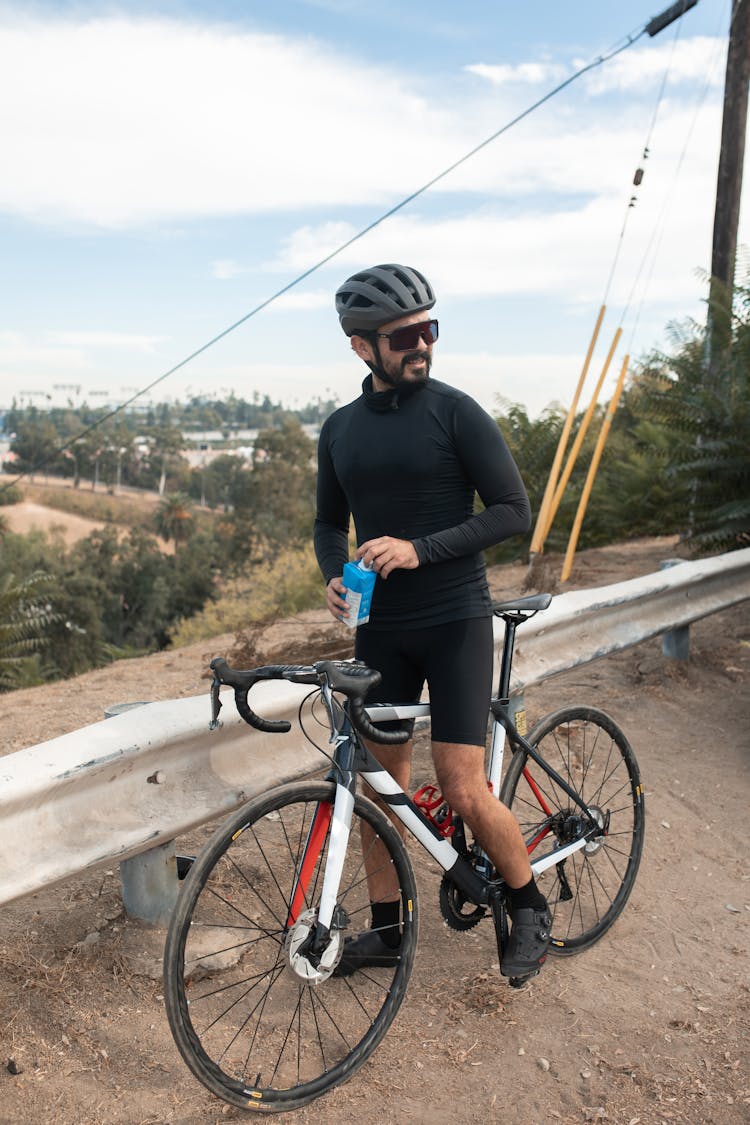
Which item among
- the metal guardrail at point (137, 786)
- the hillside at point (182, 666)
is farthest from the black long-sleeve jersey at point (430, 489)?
the hillside at point (182, 666)

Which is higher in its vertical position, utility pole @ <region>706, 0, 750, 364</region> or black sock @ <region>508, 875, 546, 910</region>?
utility pole @ <region>706, 0, 750, 364</region>

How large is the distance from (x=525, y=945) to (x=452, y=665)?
96 centimetres

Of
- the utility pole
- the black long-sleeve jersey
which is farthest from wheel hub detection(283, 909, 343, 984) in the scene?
the utility pole

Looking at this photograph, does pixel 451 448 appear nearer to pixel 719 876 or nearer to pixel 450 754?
pixel 450 754

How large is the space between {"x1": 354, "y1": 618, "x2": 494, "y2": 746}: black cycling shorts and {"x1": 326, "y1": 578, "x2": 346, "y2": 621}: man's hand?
0.76ft

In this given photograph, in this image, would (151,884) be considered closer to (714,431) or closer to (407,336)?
(407,336)

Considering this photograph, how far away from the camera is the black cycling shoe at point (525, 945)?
10.9 ft

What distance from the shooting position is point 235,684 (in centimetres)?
284

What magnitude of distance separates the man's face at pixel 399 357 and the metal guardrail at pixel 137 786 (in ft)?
3.79

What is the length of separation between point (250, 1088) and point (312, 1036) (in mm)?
396

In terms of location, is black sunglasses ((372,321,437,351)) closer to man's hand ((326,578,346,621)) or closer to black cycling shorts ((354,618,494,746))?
man's hand ((326,578,346,621))

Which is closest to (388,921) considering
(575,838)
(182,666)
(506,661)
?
(575,838)

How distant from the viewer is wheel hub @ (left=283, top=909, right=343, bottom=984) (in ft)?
9.35

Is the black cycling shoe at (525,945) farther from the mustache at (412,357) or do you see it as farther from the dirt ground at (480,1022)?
the mustache at (412,357)
